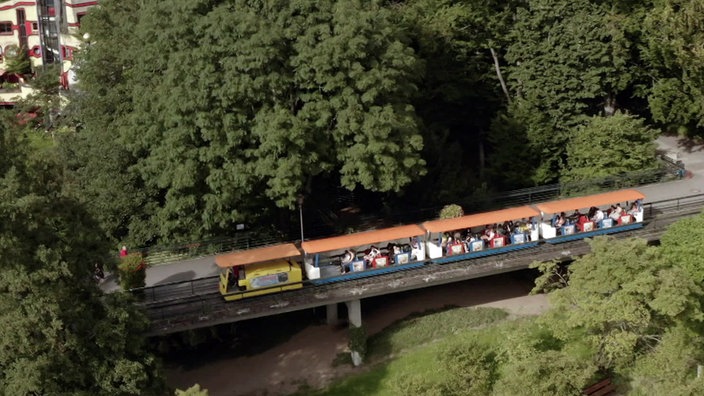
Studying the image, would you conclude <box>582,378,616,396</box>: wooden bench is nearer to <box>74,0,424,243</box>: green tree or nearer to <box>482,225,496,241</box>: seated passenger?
<box>482,225,496,241</box>: seated passenger

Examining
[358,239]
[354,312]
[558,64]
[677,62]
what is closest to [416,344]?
[354,312]

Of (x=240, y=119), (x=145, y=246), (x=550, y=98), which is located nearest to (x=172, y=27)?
(x=240, y=119)

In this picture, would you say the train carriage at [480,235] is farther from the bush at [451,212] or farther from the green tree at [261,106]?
the green tree at [261,106]

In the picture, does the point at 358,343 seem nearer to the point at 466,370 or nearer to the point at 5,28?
the point at 466,370

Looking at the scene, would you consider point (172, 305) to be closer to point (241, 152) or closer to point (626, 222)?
point (241, 152)

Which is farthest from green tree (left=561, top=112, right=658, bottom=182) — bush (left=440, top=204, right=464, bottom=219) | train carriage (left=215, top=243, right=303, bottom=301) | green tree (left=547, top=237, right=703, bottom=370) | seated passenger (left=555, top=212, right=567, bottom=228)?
train carriage (left=215, top=243, right=303, bottom=301)
